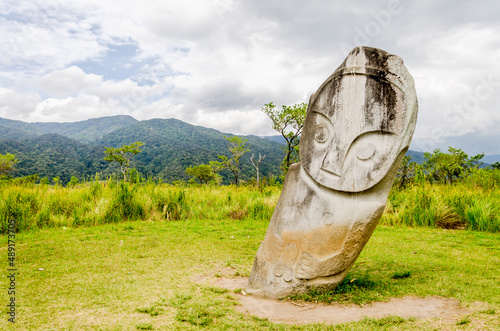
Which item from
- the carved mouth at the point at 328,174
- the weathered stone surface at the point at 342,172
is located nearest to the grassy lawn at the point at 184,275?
the weathered stone surface at the point at 342,172

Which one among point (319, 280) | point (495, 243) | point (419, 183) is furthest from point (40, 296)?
point (419, 183)

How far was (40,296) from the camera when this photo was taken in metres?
3.82

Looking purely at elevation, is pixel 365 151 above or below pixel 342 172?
above

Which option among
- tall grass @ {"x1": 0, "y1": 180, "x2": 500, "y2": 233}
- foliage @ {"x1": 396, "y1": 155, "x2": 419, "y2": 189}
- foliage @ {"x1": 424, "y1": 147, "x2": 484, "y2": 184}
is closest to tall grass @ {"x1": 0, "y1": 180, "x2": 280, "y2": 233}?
tall grass @ {"x1": 0, "y1": 180, "x2": 500, "y2": 233}

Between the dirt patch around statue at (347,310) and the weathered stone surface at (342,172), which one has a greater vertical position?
the weathered stone surface at (342,172)

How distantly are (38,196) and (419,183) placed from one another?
10.4m

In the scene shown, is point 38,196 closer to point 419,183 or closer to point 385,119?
point 385,119

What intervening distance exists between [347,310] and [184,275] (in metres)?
2.17

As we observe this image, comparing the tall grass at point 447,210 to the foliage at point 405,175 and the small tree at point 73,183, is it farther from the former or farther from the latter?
the small tree at point 73,183

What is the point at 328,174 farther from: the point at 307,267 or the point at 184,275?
the point at 184,275

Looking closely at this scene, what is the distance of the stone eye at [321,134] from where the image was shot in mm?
4094

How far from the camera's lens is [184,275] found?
4.74 metres

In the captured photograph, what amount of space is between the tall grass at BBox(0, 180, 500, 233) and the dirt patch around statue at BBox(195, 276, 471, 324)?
565cm

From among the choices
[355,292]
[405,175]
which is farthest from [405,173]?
[355,292]
